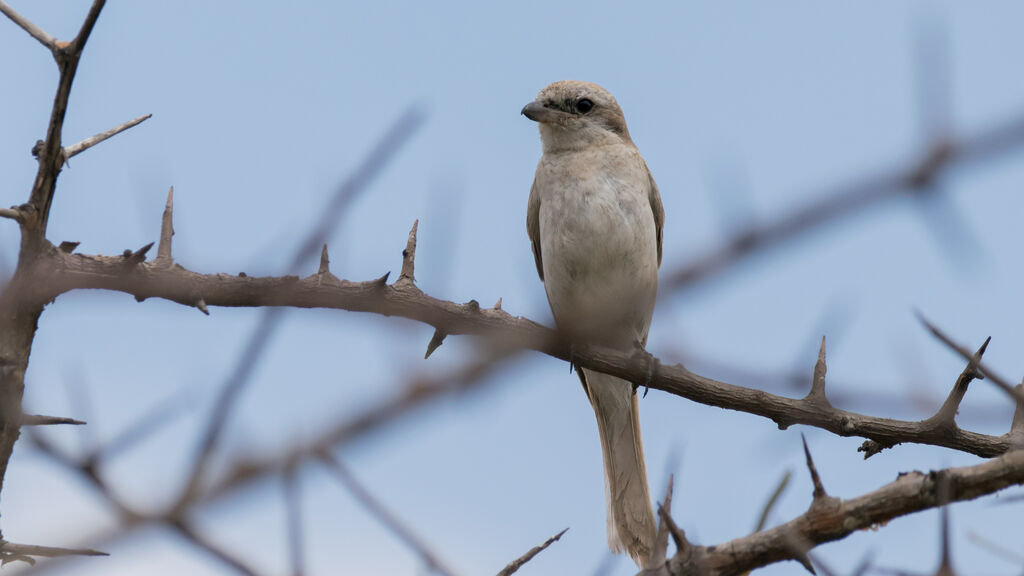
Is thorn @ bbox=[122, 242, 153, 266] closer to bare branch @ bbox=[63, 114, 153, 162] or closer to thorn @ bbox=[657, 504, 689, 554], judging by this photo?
bare branch @ bbox=[63, 114, 153, 162]

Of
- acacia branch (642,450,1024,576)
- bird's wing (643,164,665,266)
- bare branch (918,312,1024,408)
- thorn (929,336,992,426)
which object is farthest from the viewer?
bird's wing (643,164,665,266)

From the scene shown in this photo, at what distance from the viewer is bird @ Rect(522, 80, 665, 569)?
750cm

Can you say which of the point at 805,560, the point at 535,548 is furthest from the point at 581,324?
the point at 535,548

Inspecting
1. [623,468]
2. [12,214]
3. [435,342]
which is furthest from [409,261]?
[623,468]

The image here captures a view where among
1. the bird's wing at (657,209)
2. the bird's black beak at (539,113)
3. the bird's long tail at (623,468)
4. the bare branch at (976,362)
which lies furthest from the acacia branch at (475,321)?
the bird's black beak at (539,113)

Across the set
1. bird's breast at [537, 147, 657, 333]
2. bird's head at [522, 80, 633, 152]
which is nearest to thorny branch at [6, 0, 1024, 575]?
bird's breast at [537, 147, 657, 333]

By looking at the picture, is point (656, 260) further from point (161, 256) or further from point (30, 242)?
point (30, 242)

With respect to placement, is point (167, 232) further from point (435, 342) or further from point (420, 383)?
point (420, 383)

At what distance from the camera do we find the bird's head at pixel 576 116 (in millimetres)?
8359

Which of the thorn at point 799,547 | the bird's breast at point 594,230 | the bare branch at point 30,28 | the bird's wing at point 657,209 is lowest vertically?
the thorn at point 799,547

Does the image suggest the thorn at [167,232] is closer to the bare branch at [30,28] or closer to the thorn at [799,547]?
the bare branch at [30,28]

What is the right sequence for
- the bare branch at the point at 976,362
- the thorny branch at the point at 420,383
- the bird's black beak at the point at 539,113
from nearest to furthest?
the thorny branch at the point at 420,383, the bare branch at the point at 976,362, the bird's black beak at the point at 539,113

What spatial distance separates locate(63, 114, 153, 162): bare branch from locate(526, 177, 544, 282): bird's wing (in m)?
4.82

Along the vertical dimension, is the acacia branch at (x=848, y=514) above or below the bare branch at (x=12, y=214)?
below
